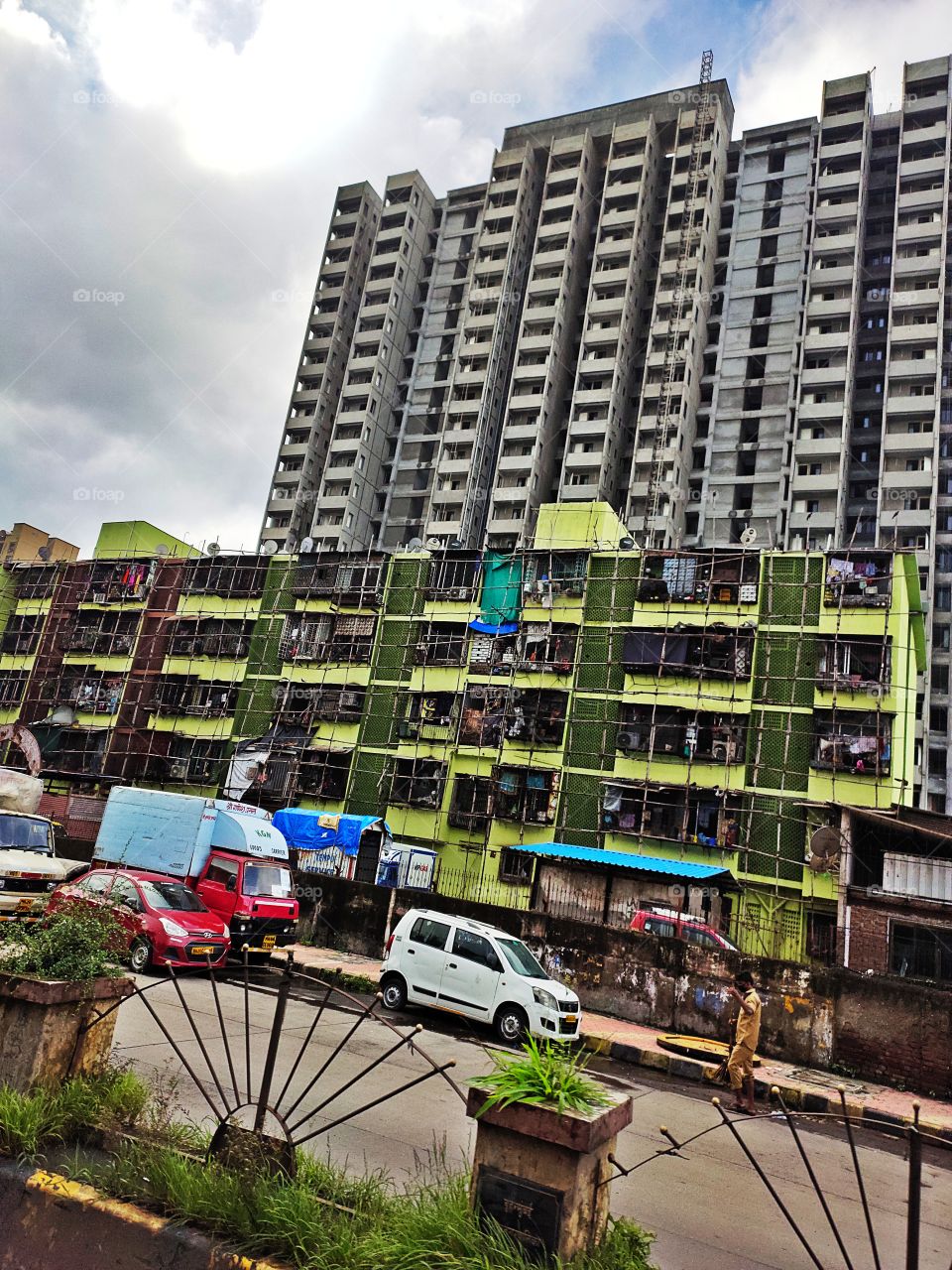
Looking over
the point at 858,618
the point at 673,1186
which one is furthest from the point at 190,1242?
the point at 858,618

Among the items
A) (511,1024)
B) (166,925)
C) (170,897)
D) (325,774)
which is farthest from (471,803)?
(511,1024)

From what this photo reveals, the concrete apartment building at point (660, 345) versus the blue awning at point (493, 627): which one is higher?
the concrete apartment building at point (660, 345)

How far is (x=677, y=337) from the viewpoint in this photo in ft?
211

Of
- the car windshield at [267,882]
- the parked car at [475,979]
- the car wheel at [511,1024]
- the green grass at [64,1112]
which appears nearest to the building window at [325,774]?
the car windshield at [267,882]

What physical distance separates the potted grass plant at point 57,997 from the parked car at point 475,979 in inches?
336

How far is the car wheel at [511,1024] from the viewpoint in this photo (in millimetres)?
13528

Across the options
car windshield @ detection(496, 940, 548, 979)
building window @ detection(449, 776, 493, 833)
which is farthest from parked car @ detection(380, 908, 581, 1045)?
building window @ detection(449, 776, 493, 833)

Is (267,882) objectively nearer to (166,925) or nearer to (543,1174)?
(166,925)

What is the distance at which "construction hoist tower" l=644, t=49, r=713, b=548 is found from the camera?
59688 millimetres

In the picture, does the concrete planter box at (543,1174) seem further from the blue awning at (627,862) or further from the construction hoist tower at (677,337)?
the construction hoist tower at (677,337)

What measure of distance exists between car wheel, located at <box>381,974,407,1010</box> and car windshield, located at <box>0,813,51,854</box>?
8.29 meters

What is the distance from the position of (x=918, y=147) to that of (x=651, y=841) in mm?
61377

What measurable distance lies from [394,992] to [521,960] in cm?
235

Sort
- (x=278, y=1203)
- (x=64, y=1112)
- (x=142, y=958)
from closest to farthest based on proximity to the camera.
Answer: (x=278, y=1203) < (x=64, y=1112) < (x=142, y=958)
